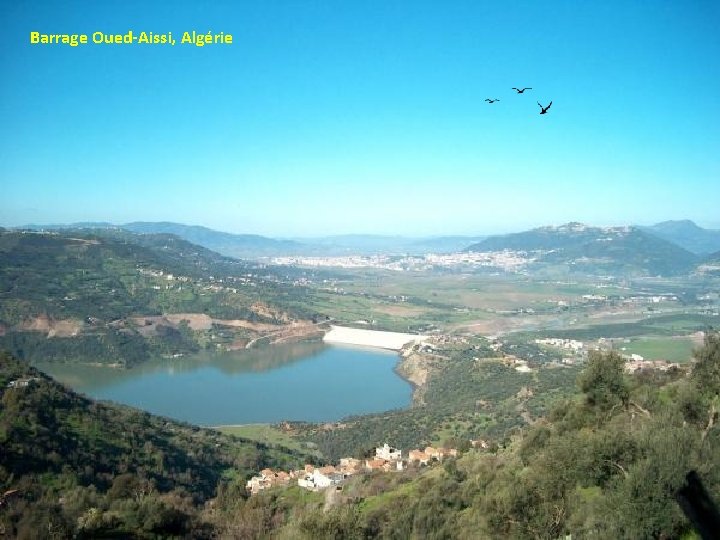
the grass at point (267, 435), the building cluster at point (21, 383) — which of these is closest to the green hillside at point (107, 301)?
the grass at point (267, 435)

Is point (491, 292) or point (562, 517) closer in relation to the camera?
point (562, 517)

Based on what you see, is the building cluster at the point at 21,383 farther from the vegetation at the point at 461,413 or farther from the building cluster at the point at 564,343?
the building cluster at the point at 564,343

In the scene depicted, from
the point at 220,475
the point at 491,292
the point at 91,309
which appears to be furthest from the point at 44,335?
the point at 491,292

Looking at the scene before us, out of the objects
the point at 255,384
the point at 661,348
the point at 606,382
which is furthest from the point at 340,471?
the point at 661,348

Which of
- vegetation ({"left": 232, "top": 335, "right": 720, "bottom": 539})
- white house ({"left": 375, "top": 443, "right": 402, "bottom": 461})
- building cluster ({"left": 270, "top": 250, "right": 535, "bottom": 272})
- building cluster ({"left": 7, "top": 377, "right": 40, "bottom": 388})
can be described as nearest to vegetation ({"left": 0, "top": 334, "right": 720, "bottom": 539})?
vegetation ({"left": 232, "top": 335, "right": 720, "bottom": 539})

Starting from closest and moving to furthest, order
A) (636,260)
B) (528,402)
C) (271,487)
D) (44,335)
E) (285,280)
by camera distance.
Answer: (271,487), (528,402), (44,335), (285,280), (636,260)

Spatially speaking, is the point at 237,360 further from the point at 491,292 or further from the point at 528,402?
the point at 491,292
